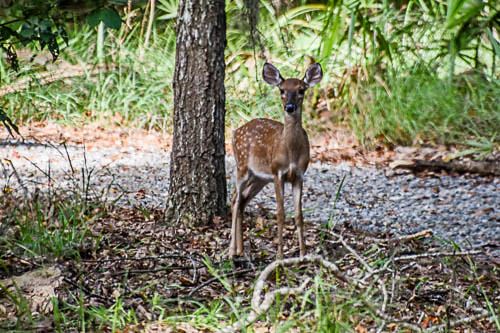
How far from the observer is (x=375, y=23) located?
8.88 metres

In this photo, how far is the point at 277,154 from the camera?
4.08 metres

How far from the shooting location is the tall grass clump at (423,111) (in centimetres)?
774

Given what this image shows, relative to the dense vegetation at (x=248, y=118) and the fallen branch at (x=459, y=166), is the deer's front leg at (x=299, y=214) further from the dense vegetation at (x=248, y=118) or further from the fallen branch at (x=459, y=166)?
the fallen branch at (x=459, y=166)

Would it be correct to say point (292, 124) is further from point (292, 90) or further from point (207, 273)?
point (207, 273)

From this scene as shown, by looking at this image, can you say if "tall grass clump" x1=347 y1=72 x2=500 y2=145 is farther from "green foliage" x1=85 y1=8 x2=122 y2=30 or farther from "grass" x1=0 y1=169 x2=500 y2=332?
"green foliage" x1=85 y1=8 x2=122 y2=30

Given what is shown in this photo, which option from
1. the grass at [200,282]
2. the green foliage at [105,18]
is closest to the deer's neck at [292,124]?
the grass at [200,282]

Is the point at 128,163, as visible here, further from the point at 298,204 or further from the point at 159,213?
the point at 298,204

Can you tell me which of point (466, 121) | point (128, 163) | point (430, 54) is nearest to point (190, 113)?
point (128, 163)

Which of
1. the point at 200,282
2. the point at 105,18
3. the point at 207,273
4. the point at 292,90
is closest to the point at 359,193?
the point at 292,90

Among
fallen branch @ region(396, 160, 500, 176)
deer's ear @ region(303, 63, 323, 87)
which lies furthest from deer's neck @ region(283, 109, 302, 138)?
fallen branch @ region(396, 160, 500, 176)

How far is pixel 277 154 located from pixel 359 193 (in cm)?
227

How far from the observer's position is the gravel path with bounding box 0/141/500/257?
16.8 feet

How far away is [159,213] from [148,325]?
2.45 m

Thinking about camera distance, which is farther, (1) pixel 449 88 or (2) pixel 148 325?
(1) pixel 449 88
